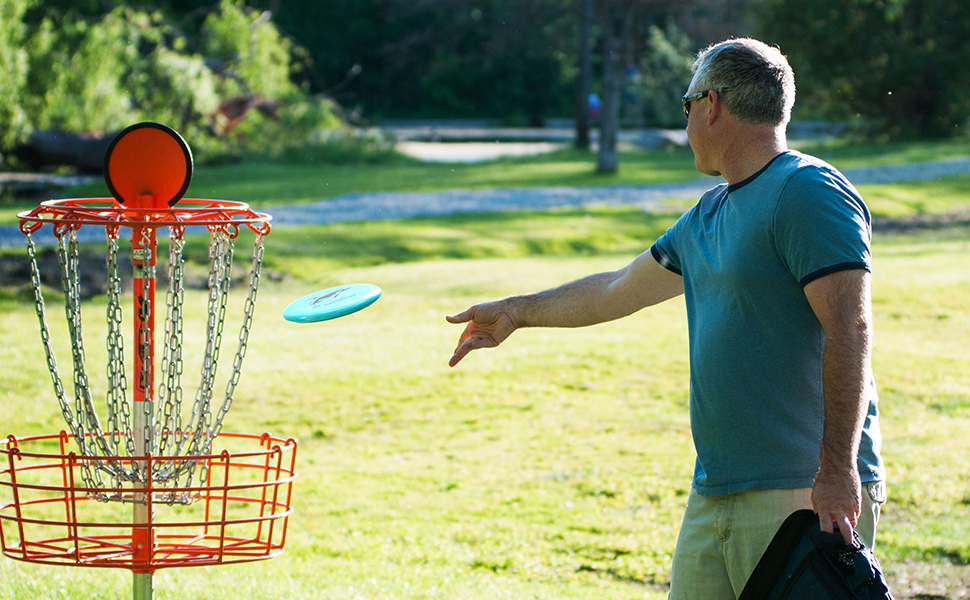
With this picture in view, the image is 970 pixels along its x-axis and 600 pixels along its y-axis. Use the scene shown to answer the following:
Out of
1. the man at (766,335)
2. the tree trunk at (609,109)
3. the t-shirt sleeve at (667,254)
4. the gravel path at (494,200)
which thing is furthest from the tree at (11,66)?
the man at (766,335)

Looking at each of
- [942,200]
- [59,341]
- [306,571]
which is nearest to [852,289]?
[306,571]

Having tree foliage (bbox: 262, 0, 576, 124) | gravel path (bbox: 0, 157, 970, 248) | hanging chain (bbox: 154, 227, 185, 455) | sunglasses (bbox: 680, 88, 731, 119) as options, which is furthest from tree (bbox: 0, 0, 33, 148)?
tree foliage (bbox: 262, 0, 576, 124)

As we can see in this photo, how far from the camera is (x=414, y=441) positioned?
24.3 feet

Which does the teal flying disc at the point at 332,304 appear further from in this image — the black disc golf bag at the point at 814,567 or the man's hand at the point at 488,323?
the black disc golf bag at the point at 814,567

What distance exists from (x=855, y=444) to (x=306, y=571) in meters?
3.04

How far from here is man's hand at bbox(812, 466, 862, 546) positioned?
244 cm

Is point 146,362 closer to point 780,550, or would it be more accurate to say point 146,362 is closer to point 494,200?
point 780,550

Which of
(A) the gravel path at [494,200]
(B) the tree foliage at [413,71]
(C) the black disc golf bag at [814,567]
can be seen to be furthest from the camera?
(B) the tree foliage at [413,71]

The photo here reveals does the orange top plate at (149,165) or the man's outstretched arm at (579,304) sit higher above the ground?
the orange top plate at (149,165)

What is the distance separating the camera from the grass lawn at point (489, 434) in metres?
4.94

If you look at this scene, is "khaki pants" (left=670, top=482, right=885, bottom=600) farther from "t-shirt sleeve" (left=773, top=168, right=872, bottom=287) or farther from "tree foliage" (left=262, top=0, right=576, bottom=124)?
"tree foliage" (left=262, top=0, right=576, bottom=124)

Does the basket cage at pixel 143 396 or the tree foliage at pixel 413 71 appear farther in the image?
the tree foliage at pixel 413 71

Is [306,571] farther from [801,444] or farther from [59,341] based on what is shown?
[59,341]

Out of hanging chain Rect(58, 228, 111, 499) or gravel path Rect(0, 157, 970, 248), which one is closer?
hanging chain Rect(58, 228, 111, 499)
